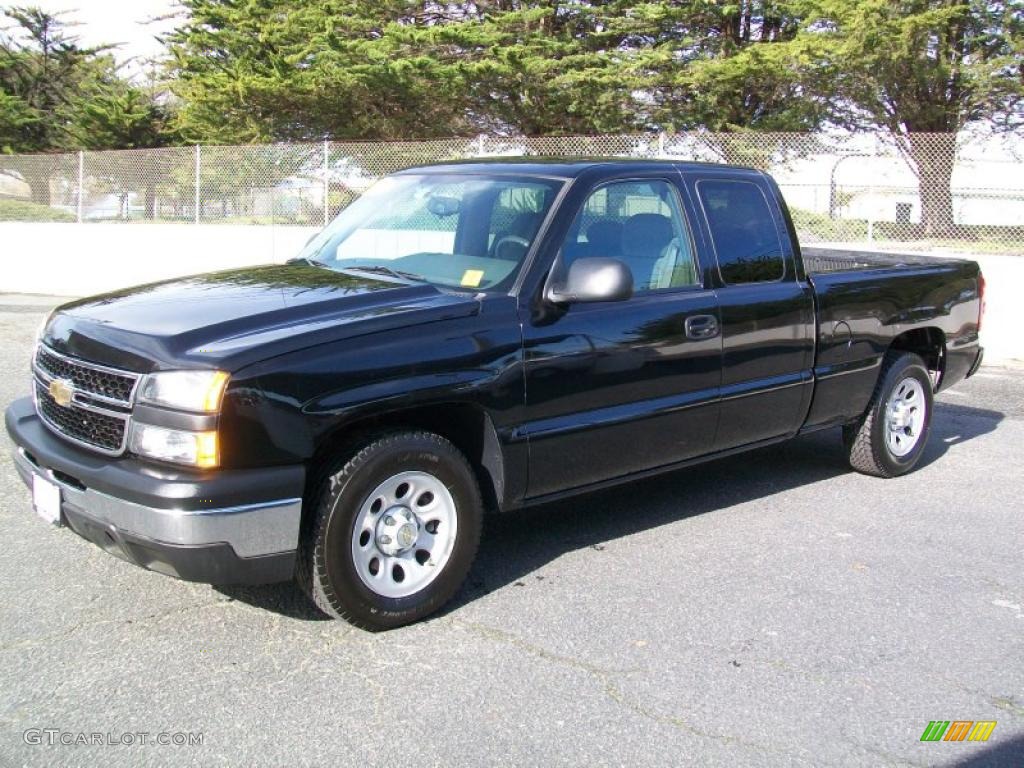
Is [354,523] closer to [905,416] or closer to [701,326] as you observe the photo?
[701,326]

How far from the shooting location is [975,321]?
6.96m

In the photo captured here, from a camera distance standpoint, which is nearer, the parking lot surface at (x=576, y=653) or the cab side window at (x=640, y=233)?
the parking lot surface at (x=576, y=653)

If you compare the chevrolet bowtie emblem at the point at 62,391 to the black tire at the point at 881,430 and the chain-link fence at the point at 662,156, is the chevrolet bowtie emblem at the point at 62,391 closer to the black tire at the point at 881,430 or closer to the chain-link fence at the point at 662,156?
the black tire at the point at 881,430

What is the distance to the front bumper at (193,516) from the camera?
3.41 m

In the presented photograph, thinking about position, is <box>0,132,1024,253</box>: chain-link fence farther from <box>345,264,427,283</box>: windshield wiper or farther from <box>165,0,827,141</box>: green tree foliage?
<box>165,0,827,141</box>: green tree foliage

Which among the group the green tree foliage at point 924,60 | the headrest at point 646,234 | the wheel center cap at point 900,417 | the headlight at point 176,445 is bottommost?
the wheel center cap at point 900,417

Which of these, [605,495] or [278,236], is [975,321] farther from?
[278,236]

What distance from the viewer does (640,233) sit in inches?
193

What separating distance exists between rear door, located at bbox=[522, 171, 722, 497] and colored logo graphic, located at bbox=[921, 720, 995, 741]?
1756mm

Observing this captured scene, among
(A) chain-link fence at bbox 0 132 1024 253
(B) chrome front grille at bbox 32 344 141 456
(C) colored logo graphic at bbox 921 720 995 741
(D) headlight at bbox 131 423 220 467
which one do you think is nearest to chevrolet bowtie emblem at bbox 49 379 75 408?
(B) chrome front grille at bbox 32 344 141 456

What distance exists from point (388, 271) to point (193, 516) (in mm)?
1692
